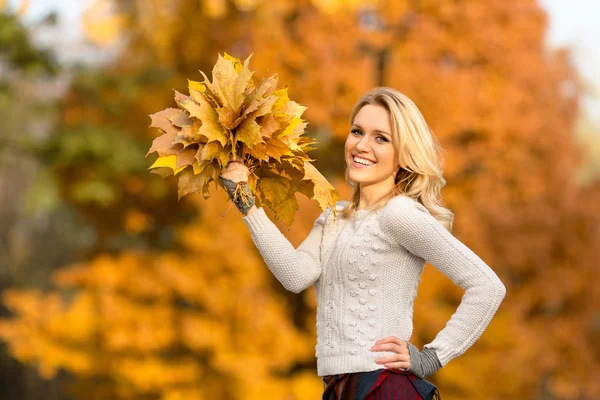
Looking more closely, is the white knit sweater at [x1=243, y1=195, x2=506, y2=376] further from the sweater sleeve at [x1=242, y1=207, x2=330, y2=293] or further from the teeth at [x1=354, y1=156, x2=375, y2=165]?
the teeth at [x1=354, y1=156, x2=375, y2=165]

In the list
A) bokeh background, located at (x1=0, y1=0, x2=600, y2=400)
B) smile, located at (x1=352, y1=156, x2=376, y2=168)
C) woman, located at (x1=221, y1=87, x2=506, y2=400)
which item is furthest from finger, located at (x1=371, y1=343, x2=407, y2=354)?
bokeh background, located at (x1=0, y1=0, x2=600, y2=400)

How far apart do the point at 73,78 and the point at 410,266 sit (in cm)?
892

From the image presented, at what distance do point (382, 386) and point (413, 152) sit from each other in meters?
0.72

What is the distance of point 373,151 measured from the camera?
8.68 ft

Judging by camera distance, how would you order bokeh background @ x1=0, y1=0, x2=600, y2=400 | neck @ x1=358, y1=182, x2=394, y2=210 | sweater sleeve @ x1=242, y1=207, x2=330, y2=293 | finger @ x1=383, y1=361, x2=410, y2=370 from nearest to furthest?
finger @ x1=383, y1=361, x2=410, y2=370 → sweater sleeve @ x1=242, y1=207, x2=330, y2=293 → neck @ x1=358, y1=182, x2=394, y2=210 → bokeh background @ x1=0, y1=0, x2=600, y2=400

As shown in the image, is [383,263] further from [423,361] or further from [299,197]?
[299,197]

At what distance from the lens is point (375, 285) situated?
2.53 meters

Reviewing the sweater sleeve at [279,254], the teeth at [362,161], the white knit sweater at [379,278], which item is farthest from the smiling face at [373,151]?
the sweater sleeve at [279,254]

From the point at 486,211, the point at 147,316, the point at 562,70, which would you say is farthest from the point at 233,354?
the point at 562,70

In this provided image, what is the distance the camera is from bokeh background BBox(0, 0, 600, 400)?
31.0ft

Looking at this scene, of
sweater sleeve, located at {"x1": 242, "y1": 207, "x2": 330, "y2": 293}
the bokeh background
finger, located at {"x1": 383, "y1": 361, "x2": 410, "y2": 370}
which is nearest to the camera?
finger, located at {"x1": 383, "y1": 361, "x2": 410, "y2": 370}

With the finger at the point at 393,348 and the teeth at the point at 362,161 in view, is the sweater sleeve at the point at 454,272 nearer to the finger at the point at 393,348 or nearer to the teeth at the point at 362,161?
the finger at the point at 393,348

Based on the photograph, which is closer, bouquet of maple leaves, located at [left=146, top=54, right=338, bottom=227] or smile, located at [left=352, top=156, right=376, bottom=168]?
bouquet of maple leaves, located at [left=146, top=54, right=338, bottom=227]

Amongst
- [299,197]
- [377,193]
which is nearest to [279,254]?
[377,193]
